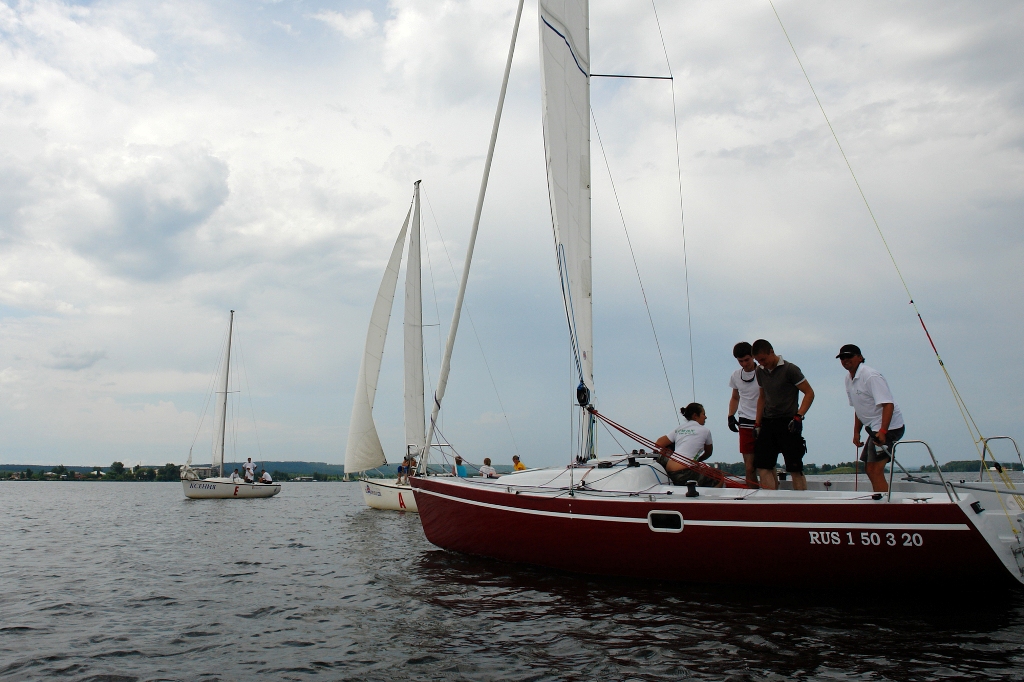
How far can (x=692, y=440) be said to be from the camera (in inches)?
330

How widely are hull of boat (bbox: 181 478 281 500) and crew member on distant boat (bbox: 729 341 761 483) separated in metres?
34.4

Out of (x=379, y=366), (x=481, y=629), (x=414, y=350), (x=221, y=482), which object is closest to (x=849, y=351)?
(x=481, y=629)

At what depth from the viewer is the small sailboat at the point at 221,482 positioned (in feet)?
119

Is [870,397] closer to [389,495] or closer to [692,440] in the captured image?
[692,440]

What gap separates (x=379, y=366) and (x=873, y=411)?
70.7 feet

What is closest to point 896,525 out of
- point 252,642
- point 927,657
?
point 927,657

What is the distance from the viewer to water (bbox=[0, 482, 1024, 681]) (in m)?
5.02

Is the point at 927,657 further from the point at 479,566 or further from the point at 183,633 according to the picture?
the point at 183,633

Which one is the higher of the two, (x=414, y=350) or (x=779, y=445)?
(x=414, y=350)

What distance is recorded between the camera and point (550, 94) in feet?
34.3

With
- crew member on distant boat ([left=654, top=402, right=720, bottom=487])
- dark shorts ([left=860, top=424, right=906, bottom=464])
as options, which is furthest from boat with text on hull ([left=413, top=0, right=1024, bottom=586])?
dark shorts ([left=860, top=424, right=906, bottom=464])

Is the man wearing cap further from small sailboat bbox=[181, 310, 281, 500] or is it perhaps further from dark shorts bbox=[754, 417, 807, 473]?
small sailboat bbox=[181, 310, 281, 500]

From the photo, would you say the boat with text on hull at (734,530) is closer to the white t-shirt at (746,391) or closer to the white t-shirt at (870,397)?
the white t-shirt at (870,397)

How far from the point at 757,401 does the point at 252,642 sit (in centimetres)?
604
